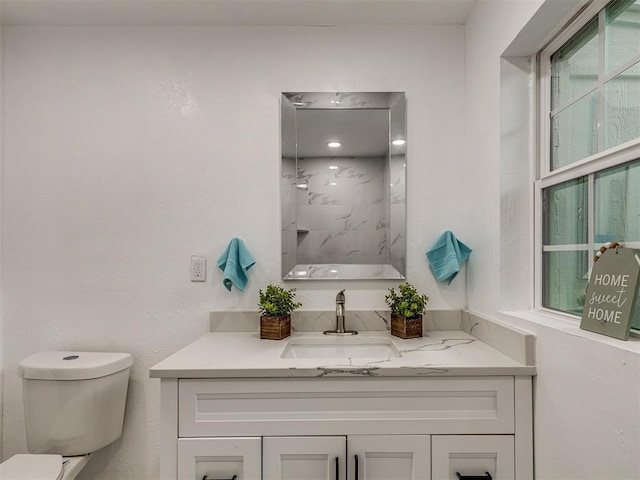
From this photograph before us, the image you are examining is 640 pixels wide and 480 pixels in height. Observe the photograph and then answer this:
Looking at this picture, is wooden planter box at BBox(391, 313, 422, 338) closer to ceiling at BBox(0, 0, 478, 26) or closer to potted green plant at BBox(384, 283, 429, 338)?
potted green plant at BBox(384, 283, 429, 338)

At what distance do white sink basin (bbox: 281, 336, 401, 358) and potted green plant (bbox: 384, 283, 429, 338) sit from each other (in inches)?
3.1

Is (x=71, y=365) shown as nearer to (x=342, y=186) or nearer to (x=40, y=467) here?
(x=40, y=467)

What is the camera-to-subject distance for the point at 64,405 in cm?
145

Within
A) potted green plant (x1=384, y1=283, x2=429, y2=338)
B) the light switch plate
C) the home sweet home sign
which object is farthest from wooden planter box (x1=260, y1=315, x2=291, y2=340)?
the home sweet home sign

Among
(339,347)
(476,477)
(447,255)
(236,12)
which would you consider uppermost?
(236,12)

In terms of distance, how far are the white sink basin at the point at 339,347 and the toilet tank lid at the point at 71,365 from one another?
0.74 meters

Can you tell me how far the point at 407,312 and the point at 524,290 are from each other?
1.40ft

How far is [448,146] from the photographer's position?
5.49 feet

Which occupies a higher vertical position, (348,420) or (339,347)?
(339,347)

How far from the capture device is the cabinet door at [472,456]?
3.64 feet

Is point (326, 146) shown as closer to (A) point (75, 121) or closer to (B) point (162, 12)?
(B) point (162, 12)

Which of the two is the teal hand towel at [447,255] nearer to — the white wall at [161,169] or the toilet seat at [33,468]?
the white wall at [161,169]

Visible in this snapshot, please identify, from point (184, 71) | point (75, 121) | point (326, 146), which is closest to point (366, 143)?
point (326, 146)

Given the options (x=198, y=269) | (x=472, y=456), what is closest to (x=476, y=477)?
(x=472, y=456)
